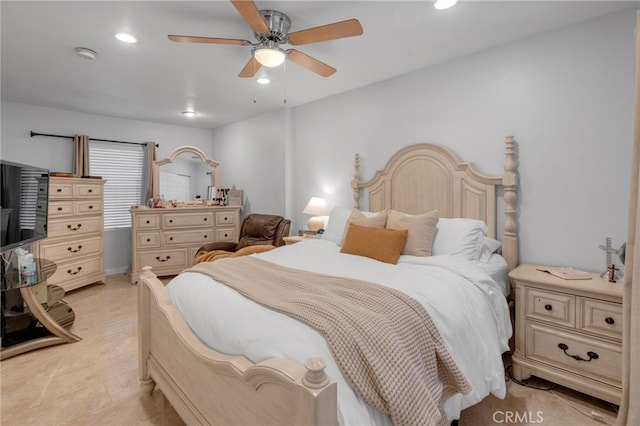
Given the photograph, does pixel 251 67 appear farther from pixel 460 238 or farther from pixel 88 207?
pixel 88 207

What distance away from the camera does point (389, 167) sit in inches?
129

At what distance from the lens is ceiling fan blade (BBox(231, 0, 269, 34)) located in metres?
1.65

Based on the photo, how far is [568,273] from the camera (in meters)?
2.10

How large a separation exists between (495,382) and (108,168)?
5.39 metres

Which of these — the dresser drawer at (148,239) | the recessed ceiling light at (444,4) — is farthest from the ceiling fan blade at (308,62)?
the dresser drawer at (148,239)

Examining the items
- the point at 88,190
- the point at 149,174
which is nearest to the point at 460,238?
the point at 88,190

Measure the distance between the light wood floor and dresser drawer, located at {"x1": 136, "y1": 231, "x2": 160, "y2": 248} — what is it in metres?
1.85

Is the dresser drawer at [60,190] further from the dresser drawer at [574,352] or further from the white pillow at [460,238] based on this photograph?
the dresser drawer at [574,352]

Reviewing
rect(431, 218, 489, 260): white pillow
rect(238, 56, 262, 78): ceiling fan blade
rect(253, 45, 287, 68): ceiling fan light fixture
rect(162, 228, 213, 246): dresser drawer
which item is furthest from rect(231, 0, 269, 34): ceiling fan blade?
rect(162, 228, 213, 246): dresser drawer

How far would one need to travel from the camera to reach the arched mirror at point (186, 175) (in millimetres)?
4922

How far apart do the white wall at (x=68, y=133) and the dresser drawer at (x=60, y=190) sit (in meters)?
0.87

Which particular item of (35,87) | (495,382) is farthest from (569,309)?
(35,87)

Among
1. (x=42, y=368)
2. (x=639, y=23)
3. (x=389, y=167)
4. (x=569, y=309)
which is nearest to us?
(x=639, y=23)

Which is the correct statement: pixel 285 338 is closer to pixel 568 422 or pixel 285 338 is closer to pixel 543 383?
pixel 568 422
